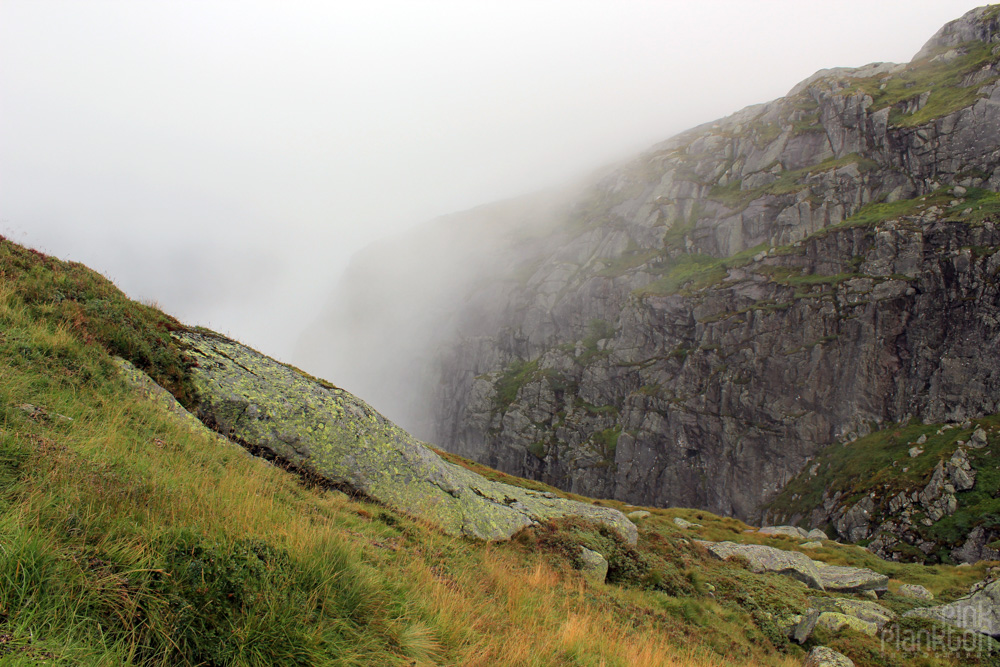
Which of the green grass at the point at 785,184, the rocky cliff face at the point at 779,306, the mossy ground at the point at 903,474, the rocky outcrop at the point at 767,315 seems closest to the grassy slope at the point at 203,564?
the mossy ground at the point at 903,474

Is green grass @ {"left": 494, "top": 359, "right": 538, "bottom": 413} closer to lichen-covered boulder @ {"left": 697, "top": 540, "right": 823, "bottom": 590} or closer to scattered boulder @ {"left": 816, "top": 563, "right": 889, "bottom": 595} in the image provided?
lichen-covered boulder @ {"left": 697, "top": 540, "right": 823, "bottom": 590}

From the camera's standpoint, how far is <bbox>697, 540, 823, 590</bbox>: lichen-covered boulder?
71.5 feet

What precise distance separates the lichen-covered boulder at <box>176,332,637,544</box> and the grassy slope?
4.13 ft

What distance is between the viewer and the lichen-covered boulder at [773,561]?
21.8 meters

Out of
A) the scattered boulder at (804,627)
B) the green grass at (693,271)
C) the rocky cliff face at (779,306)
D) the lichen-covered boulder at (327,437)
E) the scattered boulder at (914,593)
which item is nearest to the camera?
the lichen-covered boulder at (327,437)

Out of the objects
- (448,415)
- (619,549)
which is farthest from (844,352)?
(448,415)

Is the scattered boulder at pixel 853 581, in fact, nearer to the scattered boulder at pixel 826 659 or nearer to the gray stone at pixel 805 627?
the gray stone at pixel 805 627

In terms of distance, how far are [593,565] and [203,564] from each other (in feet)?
45.6

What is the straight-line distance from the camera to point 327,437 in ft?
47.1

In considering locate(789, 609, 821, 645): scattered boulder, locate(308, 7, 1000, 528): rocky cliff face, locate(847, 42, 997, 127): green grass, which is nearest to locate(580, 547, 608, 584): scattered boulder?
locate(789, 609, 821, 645): scattered boulder

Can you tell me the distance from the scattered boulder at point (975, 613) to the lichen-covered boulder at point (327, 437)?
51.0 feet

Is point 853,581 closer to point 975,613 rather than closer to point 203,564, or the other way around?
point 975,613

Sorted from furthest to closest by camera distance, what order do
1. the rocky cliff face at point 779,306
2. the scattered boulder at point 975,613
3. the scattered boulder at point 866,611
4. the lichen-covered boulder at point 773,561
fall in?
the rocky cliff face at point 779,306
the lichen-covered boulder at point 773,561
the scattered boulder at point 866,611
the scattered boulder at point 975,613

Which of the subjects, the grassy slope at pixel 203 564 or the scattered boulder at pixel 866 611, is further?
the scattered boulder at pixel 866 611
